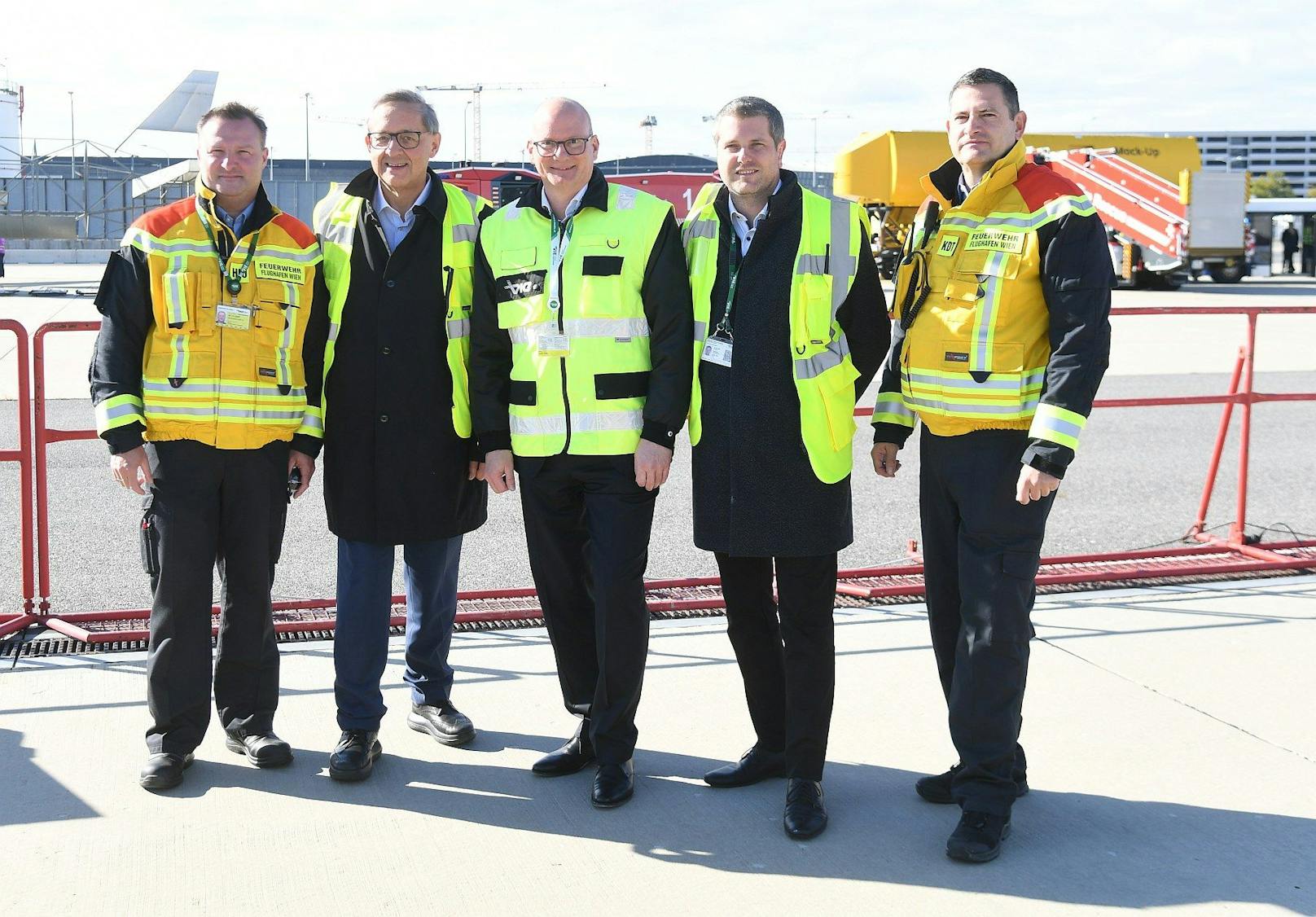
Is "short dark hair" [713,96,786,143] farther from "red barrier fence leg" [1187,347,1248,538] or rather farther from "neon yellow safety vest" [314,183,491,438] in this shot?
"red barrier fence leg" [1187,347,1248,538]

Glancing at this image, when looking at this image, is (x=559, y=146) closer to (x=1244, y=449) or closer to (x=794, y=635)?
(x=794, y=635)

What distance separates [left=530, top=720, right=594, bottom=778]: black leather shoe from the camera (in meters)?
4.05

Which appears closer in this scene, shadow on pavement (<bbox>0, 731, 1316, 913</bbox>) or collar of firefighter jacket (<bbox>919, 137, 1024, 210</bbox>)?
shadow on pavement (<bbox>0, 731, 1316, 913</bbox>)

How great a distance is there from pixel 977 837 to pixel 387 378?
222 cm

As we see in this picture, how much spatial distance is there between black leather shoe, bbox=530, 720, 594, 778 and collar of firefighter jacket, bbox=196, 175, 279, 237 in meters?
1.86

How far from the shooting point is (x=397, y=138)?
13.3 feet

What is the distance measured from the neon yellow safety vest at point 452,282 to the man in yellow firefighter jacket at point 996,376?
4.60 feet

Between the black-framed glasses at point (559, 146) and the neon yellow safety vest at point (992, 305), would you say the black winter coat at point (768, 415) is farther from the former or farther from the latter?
the black-framed glasses at point (559, 146)

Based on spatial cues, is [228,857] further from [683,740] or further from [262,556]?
[683,740]

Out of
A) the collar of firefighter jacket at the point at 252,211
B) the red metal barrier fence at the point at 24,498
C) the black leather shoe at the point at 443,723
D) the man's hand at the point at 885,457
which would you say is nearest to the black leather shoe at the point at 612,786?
the black leather shoe at the point at 443,723

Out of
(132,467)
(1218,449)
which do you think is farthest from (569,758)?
(1218,449)

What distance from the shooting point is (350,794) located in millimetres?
3871

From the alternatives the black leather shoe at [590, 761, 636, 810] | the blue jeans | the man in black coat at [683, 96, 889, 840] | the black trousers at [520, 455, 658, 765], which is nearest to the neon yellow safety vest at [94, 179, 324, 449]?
the blue jeans

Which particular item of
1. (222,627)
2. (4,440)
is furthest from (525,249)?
(4,440)
